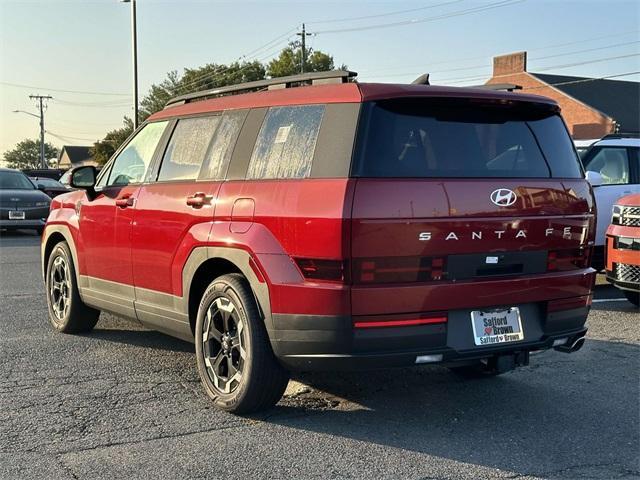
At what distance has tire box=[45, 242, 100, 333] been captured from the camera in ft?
20.1

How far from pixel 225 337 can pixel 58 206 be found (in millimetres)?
3079

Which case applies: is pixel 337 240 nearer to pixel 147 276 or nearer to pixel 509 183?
pixel 509 183

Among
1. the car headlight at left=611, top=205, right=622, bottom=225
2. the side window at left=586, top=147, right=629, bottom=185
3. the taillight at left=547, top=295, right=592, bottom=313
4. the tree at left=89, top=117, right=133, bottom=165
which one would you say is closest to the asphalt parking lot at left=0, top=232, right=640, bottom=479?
the taillight at left=547, top=295, right=592, bottom=313

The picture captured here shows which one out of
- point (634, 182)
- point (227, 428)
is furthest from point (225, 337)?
point (634, 182)

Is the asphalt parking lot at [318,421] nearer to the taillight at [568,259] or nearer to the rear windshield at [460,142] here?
the taillight at [568,259]

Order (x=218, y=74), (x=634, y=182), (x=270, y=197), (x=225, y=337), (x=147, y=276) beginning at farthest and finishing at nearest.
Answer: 1. (x=218, y=74)
2. (x=634, y=182)
3. (x=147, y=276)
4. (x=225, y=337)
5. (x=270, y=197)

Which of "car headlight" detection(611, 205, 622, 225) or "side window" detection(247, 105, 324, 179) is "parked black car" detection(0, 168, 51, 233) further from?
"side window" detection(247, 105, 324, 179)

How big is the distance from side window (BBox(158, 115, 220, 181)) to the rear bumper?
1.56 meters

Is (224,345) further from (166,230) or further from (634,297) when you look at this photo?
(634,297)

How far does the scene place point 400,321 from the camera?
363 cm

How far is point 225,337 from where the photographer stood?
4.27m

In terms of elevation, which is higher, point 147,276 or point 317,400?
point 147,276

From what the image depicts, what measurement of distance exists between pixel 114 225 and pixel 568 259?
134 inches

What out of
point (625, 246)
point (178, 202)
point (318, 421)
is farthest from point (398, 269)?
point (625, 246)
